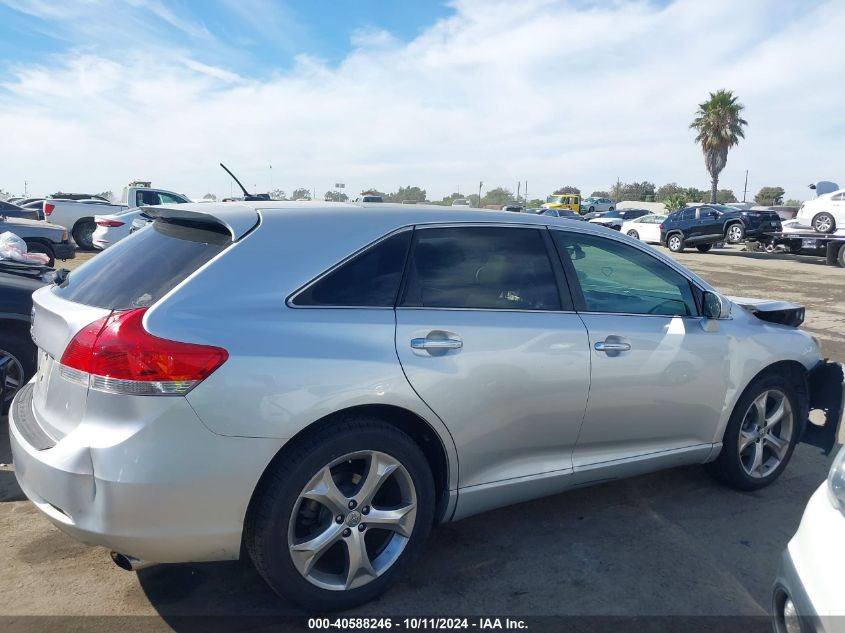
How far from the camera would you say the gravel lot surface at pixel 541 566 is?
9.36ft

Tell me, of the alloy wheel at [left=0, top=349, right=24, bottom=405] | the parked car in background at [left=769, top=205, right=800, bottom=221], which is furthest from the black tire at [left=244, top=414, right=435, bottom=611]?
the parked car in background at [left=769, top=205, right=800, bottom=221]

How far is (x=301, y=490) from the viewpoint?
100 inches

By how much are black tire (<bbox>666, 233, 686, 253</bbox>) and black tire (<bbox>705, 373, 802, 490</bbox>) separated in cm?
2210

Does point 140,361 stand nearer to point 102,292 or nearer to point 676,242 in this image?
point 102,292

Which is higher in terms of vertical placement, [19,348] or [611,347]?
[611,347]

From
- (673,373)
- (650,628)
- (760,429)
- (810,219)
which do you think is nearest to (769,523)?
(760,429)

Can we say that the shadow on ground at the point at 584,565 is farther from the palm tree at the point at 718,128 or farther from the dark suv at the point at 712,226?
the palm tree at the point at 718,128

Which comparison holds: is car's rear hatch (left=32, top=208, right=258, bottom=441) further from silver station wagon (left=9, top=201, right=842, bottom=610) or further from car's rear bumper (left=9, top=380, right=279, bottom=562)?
car's rear bumper (left=9, top=380, right=279, bottom=562)

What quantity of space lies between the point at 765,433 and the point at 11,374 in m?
5.23

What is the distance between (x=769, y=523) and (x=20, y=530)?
4.06 meters

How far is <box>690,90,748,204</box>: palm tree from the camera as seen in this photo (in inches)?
1679

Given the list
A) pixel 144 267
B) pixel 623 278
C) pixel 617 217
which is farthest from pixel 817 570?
pixel 617 217

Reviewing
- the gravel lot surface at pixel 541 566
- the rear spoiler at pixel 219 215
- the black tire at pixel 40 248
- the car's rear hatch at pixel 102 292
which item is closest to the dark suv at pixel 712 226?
the black tire at pixel 40 248

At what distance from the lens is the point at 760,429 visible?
402 cm
